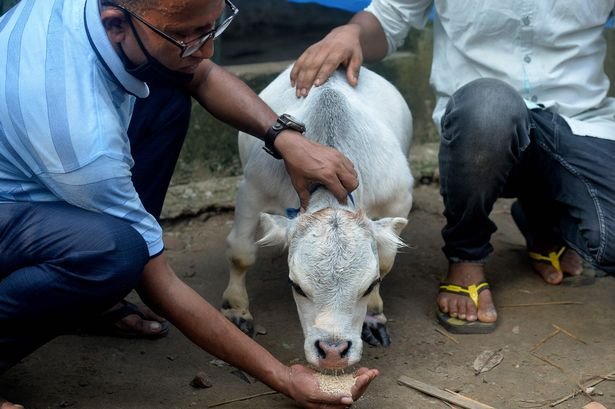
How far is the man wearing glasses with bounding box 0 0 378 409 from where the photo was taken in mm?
2928

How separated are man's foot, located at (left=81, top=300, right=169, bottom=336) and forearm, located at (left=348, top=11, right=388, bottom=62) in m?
1.62

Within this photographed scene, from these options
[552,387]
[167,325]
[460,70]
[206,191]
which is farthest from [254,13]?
[552,387]

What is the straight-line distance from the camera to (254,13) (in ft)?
25.1

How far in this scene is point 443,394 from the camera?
12.3 ft

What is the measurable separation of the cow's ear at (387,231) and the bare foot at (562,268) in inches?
50.9

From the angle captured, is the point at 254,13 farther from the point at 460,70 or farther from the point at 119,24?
the point at 119,24

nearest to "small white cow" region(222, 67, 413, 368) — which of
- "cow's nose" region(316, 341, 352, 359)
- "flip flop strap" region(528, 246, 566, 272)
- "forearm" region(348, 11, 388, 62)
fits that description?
"cow's nose" region(316, 341, 352, 359)

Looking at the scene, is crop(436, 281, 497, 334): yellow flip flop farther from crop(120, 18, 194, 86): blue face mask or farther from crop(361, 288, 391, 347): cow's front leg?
crop(120, 18, 194, 86): blue face mask

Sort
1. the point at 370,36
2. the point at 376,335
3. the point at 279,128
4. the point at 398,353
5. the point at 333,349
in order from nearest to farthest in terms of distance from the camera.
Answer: the point at 333,349, the point at 279,128, the point at 398,353, the point at 376,335, the point at 370,36

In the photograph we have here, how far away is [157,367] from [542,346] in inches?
65.0

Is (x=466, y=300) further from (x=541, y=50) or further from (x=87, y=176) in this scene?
→ (x=87, y=176)

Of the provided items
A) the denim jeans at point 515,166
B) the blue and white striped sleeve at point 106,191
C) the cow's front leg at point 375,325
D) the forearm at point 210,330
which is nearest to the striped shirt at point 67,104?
the blue and white striped sleeve at point 106,191

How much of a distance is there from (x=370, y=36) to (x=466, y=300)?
1.33 meters

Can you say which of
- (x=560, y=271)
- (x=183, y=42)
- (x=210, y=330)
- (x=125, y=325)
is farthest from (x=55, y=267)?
(x=560, y=271)
